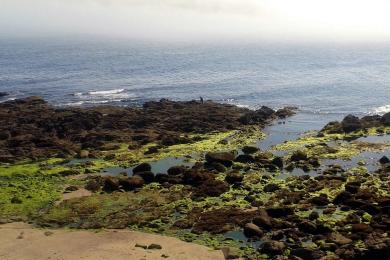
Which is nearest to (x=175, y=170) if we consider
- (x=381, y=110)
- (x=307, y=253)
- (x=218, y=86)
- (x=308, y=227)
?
(x=308, y=227)

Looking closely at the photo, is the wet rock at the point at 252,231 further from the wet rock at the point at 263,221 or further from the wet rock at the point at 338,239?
the wet rock at the point at 338,239

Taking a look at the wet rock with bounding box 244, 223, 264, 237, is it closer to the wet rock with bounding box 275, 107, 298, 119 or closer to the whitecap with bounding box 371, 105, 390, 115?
the wet rock with bounding box 275, 107, 298, 119

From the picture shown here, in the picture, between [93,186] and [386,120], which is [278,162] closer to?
[93,186]

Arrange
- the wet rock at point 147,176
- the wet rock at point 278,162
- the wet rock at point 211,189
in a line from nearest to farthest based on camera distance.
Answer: the wet rock at point 211,189 → the wet rock at point 147,176 → the wet rock at point 278,162

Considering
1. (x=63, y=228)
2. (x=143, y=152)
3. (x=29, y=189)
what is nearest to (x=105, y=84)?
(x=143, y=152)

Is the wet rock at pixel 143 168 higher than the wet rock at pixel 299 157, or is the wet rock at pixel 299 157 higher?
the wet rock at pixel 299 157

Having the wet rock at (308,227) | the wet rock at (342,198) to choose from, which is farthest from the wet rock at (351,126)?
the wet rock at (308,227)
